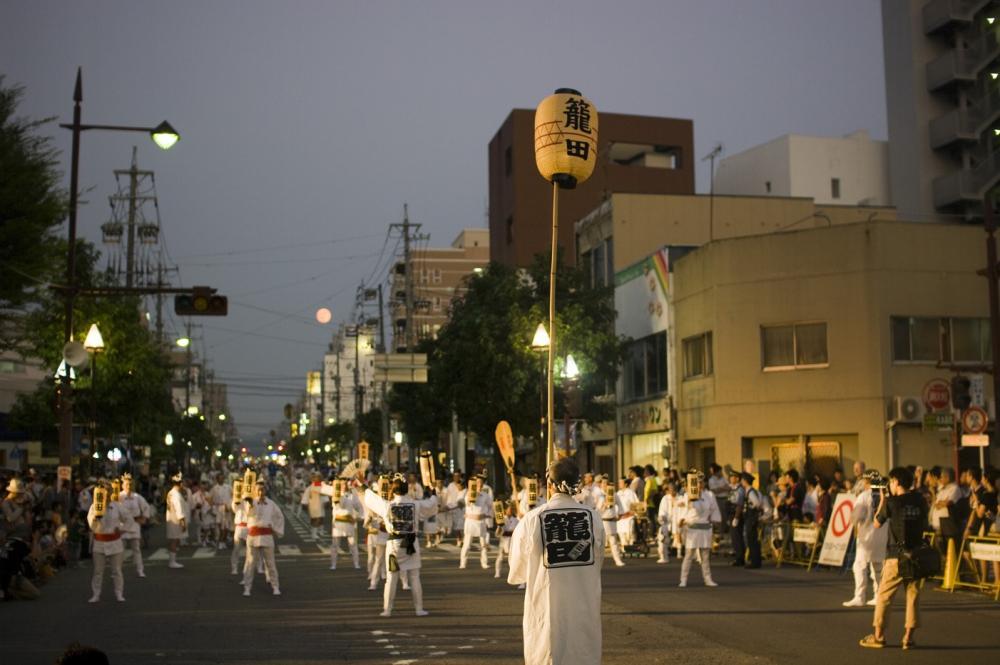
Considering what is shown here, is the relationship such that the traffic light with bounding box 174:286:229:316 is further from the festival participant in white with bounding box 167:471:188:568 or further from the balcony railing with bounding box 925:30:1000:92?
the balcony railing with bounding box 925:30:1000:92

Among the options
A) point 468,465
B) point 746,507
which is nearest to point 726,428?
point 746,507

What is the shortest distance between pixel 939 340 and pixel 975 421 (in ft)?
39.9

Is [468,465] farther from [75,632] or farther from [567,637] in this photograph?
[567,637]

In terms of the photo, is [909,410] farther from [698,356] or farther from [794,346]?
[698,356]

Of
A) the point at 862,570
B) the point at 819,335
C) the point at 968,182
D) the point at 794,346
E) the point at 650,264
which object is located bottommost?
the point at 862,570

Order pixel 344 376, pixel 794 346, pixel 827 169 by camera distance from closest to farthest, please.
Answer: pixel 794 346, pixel 827 169, pixel 344 376

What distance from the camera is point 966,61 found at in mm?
47938

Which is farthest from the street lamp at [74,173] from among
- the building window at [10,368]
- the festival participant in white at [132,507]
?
the building window at [10,368]

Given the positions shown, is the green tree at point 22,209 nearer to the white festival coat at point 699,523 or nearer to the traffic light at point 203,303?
the traffic light at point 203,303

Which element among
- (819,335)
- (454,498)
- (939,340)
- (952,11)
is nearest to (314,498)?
(454,498)

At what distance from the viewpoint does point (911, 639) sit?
12.5 m

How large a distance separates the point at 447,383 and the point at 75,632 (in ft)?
81.4

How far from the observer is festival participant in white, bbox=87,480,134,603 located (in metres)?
18.3

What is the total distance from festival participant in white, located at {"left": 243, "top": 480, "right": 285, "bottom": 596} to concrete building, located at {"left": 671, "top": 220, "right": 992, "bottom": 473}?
1715 centimetres
